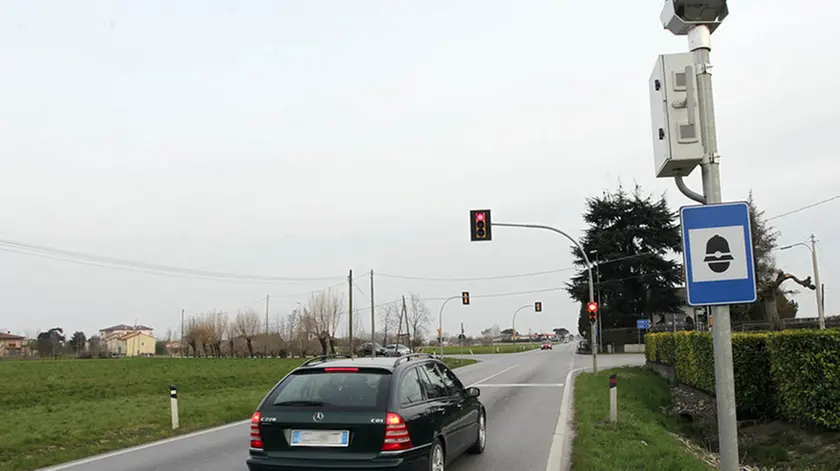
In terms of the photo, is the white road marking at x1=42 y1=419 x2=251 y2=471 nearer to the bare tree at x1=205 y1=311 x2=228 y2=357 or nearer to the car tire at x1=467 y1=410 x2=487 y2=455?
the car tire at x1=467 y1=410 x2=487 y2=455

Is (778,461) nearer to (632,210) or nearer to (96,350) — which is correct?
(632,210)

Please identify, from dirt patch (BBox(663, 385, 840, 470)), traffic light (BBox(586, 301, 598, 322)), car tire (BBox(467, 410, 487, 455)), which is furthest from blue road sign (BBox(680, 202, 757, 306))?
traffic light (BBox(586, 301, 598, 322))

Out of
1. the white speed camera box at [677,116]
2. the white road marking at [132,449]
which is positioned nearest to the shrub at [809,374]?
the white speed camera box at [677,116]

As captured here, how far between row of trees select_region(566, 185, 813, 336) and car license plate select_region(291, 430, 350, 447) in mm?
57410

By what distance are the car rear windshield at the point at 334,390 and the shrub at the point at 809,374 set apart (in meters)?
6.19

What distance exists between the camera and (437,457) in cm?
711

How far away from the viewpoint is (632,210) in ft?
209

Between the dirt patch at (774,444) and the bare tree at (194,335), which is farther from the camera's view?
the bare tree at (194,335)

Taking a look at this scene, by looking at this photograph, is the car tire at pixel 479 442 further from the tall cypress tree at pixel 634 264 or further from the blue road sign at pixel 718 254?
the tall cypress tree at pixel 634 264

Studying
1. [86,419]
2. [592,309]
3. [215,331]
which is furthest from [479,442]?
[215,331]

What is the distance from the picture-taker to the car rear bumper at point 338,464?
20.4 ft

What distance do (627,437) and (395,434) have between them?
17.7 ft

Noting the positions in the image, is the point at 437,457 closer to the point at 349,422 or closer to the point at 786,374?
the point at 349,422

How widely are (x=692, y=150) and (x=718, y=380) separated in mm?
1400
